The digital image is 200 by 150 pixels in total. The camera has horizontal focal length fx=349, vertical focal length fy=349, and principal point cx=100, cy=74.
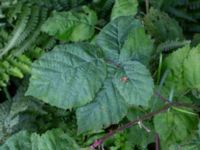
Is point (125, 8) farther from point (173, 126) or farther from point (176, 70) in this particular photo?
point (173, 126)

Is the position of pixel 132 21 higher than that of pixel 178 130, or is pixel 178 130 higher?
pixel 132 21

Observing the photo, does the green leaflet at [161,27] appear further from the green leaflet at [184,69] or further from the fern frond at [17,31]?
the fern frond at [17,31]

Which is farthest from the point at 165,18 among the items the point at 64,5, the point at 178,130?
the point at 178,130

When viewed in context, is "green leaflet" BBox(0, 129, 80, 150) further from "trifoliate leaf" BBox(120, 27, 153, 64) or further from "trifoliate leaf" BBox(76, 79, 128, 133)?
"trifoliate leaf" BBox(120, 27, 153, 64)

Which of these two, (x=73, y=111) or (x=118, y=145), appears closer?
(x=118, y=145)

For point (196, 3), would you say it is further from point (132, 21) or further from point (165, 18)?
point (132, 21)

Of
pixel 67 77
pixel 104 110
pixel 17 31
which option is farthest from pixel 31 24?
pixel 104 110
